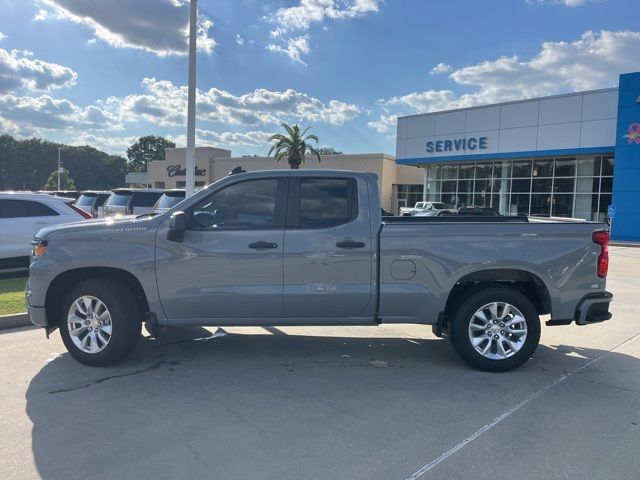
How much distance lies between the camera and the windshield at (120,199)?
1638 centimetres

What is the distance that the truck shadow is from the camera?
3408mm

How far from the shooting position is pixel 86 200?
63.5ft

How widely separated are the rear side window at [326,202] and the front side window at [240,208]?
31 centimetres

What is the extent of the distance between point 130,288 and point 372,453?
10.1 ft

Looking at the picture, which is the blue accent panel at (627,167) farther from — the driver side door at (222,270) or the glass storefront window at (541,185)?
the driver side door at (222,270)

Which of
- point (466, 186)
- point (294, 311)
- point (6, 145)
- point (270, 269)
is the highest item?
point (6, 145)

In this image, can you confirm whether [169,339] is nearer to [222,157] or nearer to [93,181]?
[222,157]

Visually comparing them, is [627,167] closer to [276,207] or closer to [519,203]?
[519,203]

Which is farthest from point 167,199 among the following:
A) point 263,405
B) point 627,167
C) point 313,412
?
point 627,167

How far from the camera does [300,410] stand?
4.22 m

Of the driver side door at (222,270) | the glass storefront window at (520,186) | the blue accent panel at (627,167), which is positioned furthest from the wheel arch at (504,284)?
the glass storefront window at (520,186)

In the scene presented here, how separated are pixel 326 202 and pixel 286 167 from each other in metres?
51.2

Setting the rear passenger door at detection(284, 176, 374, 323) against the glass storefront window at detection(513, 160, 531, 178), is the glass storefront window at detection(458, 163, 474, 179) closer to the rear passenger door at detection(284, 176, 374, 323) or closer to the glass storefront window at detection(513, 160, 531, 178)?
the glass storefront window at detection(513, 160, 531, 178)

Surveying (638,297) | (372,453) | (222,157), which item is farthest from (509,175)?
(222,157)
